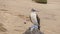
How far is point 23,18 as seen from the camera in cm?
766

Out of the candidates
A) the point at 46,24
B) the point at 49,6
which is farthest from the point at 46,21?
the point at 49,6

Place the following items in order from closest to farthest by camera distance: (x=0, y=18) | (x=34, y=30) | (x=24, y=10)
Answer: (x=34, y=30) → (x=0, y=18) → (x=24, y=10)

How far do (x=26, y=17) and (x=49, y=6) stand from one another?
2301 millimetres

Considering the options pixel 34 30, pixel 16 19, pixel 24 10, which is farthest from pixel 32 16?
pixel 24 10

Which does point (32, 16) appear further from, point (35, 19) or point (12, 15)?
point (12, 15)

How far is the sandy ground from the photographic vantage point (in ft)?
21.6

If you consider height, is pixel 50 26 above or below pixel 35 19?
below

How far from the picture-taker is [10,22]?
720 cm

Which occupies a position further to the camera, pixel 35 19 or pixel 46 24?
pixel 46 24

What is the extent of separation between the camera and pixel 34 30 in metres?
4.18

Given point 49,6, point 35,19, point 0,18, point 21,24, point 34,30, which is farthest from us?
point 49,6

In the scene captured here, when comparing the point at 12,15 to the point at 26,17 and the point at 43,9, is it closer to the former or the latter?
the point at 26,17

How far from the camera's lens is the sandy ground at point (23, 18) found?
21.6 ft

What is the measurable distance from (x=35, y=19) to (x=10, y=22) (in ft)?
7.63
